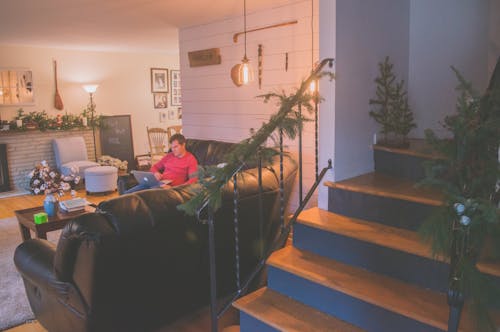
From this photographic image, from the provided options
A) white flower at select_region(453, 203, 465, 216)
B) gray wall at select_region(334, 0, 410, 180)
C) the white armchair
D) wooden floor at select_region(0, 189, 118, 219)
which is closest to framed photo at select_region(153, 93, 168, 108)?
the white armchair

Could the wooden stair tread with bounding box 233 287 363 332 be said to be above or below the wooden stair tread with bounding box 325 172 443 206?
below

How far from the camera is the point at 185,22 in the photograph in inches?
221

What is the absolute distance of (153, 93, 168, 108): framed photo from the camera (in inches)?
364

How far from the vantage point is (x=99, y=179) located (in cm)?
680

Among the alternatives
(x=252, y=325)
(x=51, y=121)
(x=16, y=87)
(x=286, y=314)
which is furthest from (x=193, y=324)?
(x=16, y=87)

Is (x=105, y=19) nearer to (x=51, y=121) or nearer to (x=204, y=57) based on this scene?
(x=204, y=57)

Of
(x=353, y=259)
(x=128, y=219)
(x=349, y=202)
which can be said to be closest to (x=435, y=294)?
(x=353, y=259)

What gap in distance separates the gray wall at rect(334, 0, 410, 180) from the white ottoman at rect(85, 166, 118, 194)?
16.2ft

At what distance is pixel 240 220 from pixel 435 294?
1290 millimetres

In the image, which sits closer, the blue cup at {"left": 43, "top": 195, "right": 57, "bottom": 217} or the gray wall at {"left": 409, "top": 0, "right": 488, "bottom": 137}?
the gray wall at {"left": 409, "top": 0, "right": 488, "bottom": 137}

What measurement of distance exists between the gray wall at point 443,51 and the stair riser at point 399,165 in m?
0.78

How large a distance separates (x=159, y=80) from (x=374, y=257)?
7.89 metres

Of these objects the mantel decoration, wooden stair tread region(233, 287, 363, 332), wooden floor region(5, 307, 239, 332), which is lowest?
wooden floor region(5, 307, 239, 332)

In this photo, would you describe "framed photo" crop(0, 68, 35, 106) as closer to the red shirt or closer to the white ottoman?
the white ottoman
